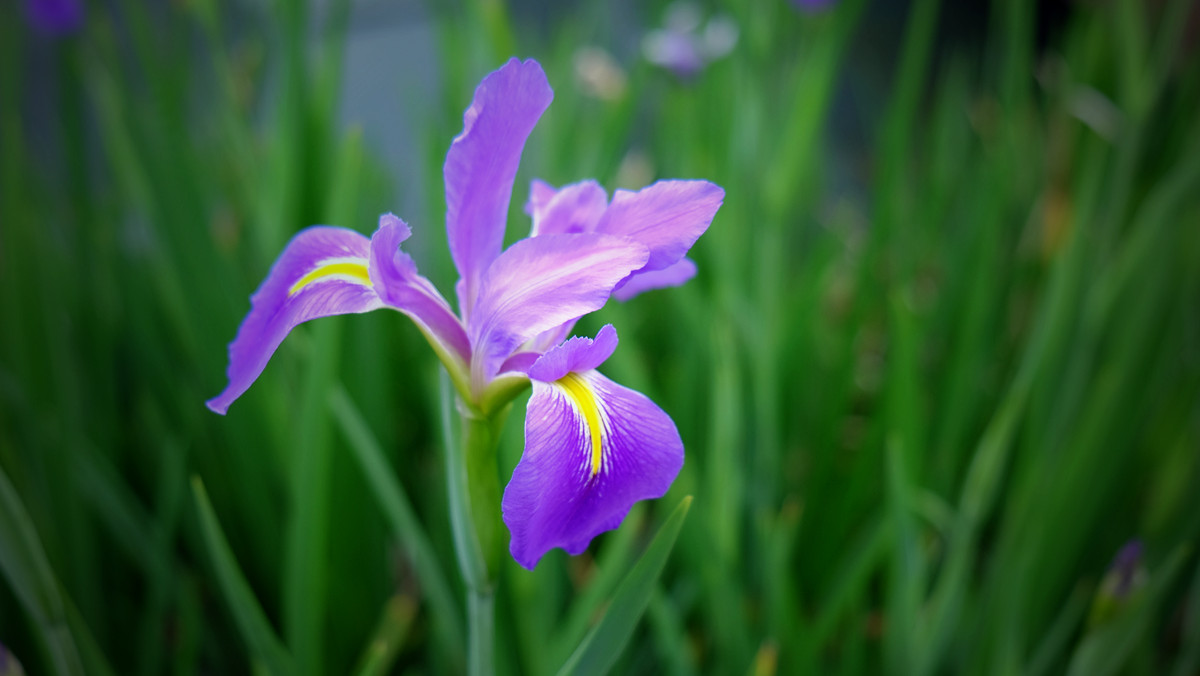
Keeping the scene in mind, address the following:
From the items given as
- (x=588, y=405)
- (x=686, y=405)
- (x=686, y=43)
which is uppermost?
(x=686, y=43)

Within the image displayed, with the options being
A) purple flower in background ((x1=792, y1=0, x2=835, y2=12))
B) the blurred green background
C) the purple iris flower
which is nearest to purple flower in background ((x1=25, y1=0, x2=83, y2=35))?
the blurred green background

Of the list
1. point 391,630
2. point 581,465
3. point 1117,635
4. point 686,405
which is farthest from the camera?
point 686,405

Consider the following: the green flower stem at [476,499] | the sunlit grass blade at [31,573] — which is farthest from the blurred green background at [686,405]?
the green flower stem at [476,499]

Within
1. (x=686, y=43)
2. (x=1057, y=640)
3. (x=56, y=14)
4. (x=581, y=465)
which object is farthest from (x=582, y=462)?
(x=686, y=43)

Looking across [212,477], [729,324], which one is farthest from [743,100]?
[212,477]

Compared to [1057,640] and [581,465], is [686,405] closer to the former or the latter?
[1057,640]

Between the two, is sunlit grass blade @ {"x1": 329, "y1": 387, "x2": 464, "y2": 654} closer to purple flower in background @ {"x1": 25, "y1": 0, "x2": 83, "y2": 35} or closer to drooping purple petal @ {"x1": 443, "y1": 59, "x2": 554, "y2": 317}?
drooping purple petal @ {"x1": 443, "y1": 59, "x2": 554, "y2": 317}

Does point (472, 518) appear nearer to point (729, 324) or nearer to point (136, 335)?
point (729, 324)

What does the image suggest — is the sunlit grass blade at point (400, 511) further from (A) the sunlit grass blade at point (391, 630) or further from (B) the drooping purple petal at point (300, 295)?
(B) the drooping purple petal at point (300, 295)
